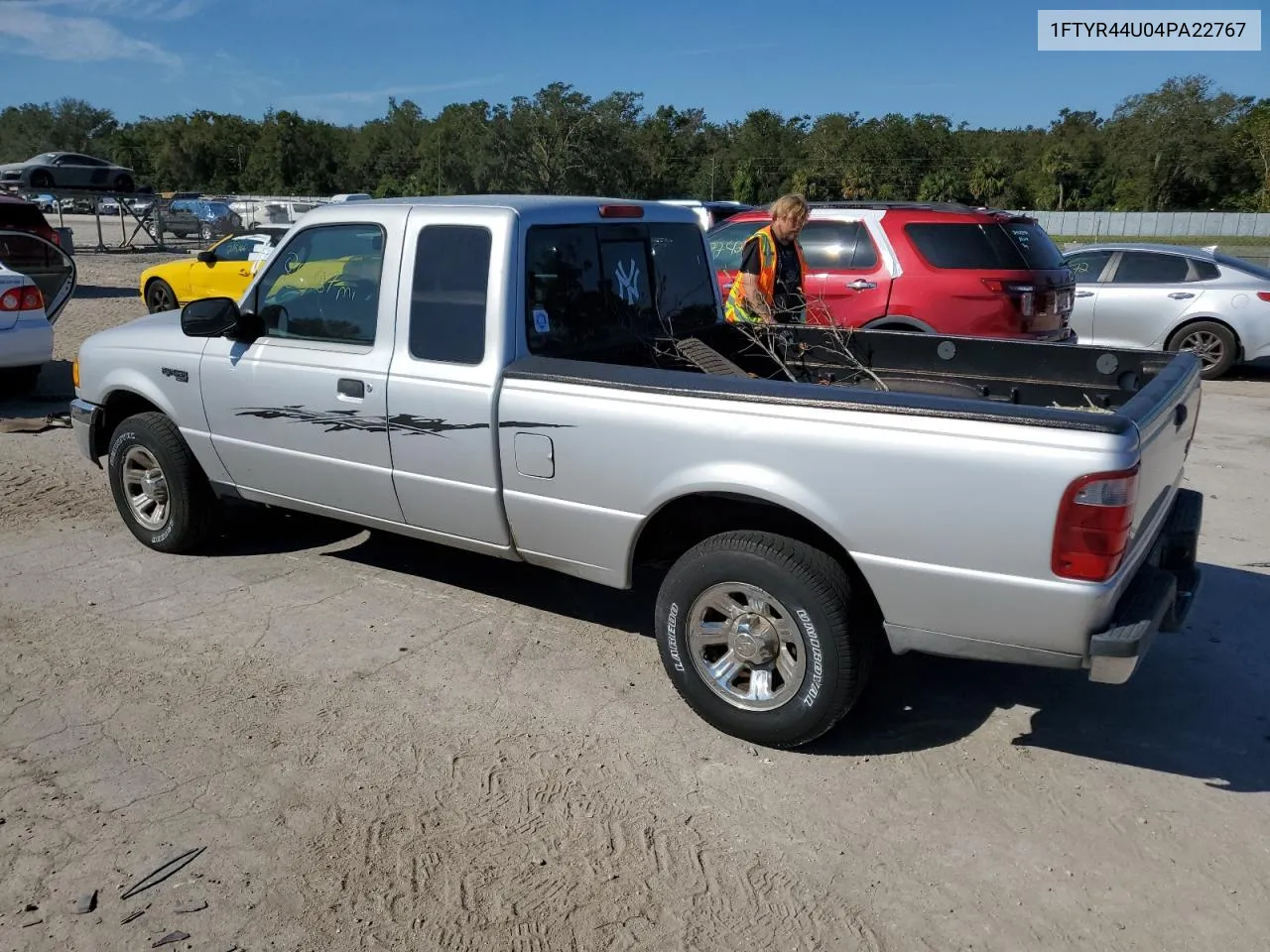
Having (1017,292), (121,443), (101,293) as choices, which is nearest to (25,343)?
(121,443)

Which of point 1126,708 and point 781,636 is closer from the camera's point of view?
point 781,636

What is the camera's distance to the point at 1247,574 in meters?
5.64

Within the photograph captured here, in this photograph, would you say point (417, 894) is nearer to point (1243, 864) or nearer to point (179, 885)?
point (179, 885)

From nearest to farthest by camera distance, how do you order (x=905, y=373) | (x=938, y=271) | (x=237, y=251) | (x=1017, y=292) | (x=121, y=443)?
(x=905, y=373) < (x=121, y=443) < (x=1017, y=292) < (x=938, y=271) < (x=237, y=251)

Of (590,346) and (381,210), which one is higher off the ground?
(381,210)

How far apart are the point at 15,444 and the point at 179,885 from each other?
261 inches

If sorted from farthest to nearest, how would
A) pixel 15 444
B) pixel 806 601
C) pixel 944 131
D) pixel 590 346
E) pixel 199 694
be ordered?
pixel 944 131 < pixel 15 444 < pixel 590 346 < pixel 199 694 < pixel 806 601

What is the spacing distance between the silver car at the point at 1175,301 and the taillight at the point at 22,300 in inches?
435

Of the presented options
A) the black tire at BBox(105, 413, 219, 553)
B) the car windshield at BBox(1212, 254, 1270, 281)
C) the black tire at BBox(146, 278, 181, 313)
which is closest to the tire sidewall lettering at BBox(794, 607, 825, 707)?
the black tire at BBox(105, 413, 219, 553)

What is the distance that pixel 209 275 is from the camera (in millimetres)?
15531

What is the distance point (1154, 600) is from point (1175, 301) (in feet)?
32.5

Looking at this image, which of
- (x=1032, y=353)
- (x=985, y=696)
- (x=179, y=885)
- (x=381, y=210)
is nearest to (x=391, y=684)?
(x=179, y=885)

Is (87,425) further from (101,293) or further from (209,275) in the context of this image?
(101,293)

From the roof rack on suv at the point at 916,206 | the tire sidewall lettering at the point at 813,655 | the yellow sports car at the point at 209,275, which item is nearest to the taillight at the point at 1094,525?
the tire sidewall lettering at the point at 813,655
